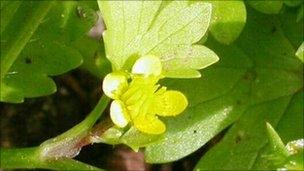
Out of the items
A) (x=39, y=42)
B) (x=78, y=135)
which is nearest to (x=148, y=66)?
(x=78, y=135)

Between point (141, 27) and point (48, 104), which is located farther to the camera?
point (48, 104)

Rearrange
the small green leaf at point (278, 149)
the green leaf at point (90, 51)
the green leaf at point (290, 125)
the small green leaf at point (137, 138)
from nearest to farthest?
the small green leaf at point (278, 149), the small green leaf at point (137, 138), the green leaf at point (290, 125), the green leaf at point (90, 51)

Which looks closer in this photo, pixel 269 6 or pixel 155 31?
pixel 155 31

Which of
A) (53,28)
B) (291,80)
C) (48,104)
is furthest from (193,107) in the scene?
(48,104)

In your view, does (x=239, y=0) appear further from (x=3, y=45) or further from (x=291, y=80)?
(x=3, y=45)

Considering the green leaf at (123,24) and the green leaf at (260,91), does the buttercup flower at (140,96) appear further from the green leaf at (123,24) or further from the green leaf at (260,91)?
the green leaf at (260,91)

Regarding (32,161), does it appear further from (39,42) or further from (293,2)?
(293,2)

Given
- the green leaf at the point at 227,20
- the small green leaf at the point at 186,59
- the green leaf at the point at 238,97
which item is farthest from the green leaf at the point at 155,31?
the green leaf at the point at 238,97

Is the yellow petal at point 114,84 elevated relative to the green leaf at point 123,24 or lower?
lower
